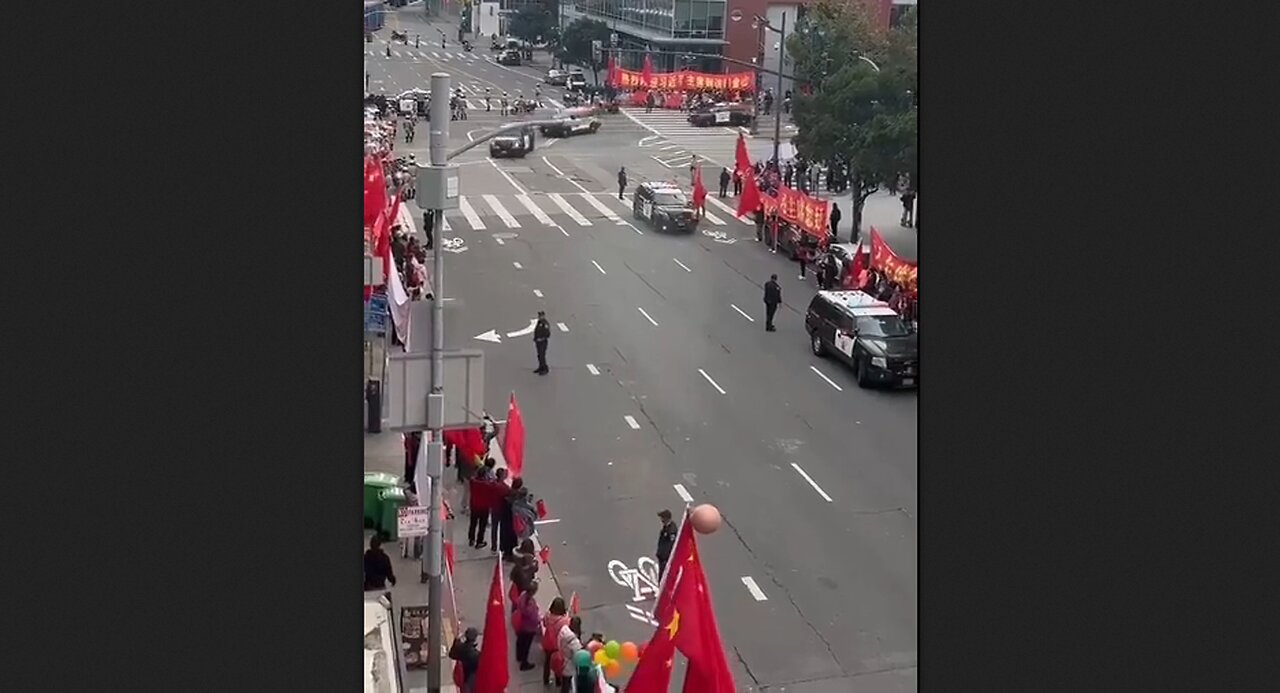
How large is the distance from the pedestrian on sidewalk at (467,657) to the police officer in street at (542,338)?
3.13 meters

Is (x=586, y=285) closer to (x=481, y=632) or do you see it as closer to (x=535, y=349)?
(x=535, y=349)

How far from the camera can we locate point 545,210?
690 inches

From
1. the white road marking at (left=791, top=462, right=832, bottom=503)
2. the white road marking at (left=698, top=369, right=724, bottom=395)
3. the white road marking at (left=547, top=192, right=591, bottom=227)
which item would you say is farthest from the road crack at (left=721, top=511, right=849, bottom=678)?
the white road marking at (left=547, top=192, right=591, bottom=227)

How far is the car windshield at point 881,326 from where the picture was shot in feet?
59.5

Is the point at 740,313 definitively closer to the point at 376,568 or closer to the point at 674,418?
the point at 674,418

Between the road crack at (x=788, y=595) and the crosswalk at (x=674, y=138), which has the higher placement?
Result: the crosswalk at (x=674, y=138)

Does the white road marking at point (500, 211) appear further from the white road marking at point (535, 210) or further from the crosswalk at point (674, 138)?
the crosswalk at point (674, 138)

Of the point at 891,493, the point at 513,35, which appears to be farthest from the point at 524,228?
the point at 891,493

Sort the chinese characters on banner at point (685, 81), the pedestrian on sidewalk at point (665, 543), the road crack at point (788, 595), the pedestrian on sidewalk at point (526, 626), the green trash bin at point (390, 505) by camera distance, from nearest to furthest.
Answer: the pedestrian on sidewalk at point (526, 626) < the green trash bin at point (390, 505) < the road crack at point (788, 595) < the pedestrian on sidewalk at point (665, 543) < the chinese characters on banner at point (685, 81)

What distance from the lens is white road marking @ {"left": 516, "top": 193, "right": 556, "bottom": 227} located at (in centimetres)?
1736

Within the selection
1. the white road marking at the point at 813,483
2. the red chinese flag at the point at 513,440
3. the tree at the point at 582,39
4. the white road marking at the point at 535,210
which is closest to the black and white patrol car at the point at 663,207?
the white road marking at the point at 535,210

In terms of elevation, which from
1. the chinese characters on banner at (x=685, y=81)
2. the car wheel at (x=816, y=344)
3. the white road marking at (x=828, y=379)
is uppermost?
the chinese characters on banner at (x=685, y=81)

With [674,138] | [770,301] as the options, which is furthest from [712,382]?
[674,138]

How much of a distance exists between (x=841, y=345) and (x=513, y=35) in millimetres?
5202
